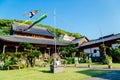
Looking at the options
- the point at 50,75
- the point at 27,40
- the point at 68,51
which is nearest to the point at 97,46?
the point at 68,51

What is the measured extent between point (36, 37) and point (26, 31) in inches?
99.3

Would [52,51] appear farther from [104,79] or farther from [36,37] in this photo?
[104,79]

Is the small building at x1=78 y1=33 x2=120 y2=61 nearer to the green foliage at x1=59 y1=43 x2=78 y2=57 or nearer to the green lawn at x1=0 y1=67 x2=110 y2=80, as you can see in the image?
the green foliage at x1=59 y1=43 x2=78 y2=57

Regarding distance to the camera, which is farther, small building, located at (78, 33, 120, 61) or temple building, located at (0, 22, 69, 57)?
small building, located at (78, 33, 120, 61)

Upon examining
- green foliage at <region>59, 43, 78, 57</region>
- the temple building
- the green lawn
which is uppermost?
the temple building

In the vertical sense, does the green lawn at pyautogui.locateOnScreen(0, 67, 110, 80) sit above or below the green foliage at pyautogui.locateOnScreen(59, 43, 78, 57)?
below

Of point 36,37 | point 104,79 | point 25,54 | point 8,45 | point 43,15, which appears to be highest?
point 43,15

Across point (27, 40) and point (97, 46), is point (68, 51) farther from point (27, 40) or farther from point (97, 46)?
point (27, 40)

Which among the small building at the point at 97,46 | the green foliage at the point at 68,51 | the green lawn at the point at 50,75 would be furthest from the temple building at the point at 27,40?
the green lawn at the point at 50,75

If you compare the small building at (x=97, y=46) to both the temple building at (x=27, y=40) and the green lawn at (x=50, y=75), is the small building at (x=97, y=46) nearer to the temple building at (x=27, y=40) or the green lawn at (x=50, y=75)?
the temple building at (x=27, y=40)

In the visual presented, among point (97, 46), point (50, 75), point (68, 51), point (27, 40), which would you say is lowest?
point (50, 75)

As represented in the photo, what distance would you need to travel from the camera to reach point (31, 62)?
62.7 feet

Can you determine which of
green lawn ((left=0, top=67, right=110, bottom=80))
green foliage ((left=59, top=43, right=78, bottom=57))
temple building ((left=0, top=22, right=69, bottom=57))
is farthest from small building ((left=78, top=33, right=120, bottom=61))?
green lawn ((left=0, top=67, right=110, bottom=80))

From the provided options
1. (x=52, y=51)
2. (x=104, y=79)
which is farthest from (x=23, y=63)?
(x=52, y=51)
